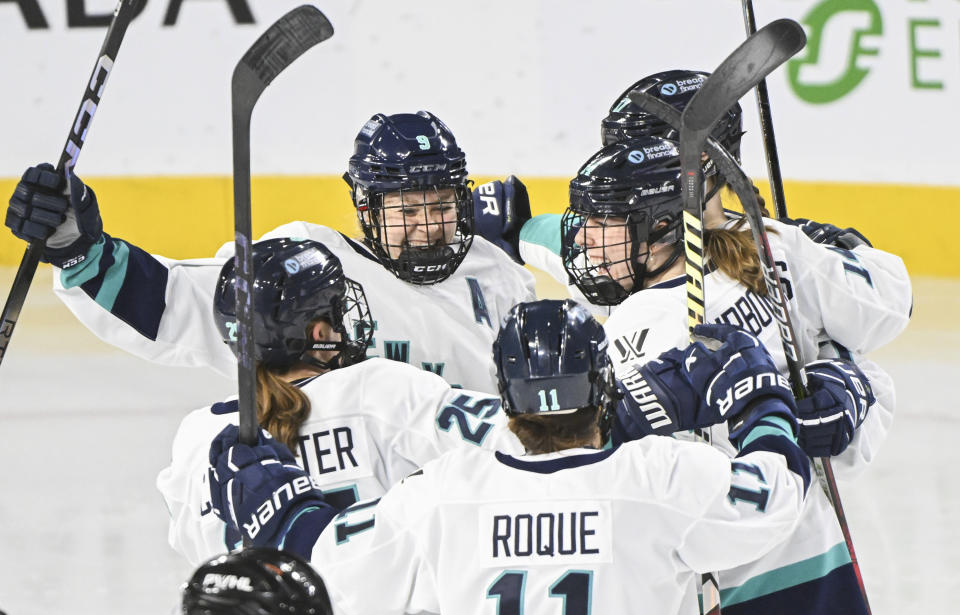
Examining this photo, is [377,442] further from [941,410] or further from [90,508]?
[941,410]

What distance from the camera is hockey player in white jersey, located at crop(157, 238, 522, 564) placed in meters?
2.08

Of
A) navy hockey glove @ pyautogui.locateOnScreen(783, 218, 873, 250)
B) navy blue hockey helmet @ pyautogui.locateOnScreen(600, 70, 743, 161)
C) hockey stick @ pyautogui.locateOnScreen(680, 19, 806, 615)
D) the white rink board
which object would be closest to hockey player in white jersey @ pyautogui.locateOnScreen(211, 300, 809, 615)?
hockey stick @ pyautogui.locateOnScreen(680, 19, 806, 615)

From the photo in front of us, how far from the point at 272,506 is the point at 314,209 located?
5.34 m

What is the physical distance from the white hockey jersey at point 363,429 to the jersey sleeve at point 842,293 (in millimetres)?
655

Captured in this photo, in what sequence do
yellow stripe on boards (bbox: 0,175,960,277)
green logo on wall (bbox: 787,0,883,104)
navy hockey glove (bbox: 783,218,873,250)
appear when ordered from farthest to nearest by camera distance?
yellow stripe on boards (bbox: 0,175,960,277) < green logo on wall (bbox: 787,0,883,104) < navy hockey glove (bbox: 783,218,873,250)

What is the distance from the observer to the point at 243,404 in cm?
190

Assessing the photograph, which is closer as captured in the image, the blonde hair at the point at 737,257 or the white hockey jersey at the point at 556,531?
the white hockey jersey at the point at 556,531

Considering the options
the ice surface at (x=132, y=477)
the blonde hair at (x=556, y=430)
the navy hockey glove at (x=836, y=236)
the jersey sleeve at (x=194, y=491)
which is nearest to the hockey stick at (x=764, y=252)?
the navy hockey glove at (x=836, y=236)

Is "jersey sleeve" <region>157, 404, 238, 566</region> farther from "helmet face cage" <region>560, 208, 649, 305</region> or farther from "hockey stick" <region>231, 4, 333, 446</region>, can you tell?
"helmet face cage" <region>560, 208, 649, 305</region>

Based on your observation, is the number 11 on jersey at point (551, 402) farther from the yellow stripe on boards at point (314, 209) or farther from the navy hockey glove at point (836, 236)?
the yellow stripe on boards at point (314, 209)

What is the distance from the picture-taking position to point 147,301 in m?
2.62

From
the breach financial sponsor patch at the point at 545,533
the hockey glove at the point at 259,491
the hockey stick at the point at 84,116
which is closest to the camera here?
the breach financial sponsor patch at the point at 545,533

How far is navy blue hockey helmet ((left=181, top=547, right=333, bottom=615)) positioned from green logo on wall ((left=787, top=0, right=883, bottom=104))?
18.4 feet

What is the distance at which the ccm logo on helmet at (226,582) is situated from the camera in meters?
1.20
